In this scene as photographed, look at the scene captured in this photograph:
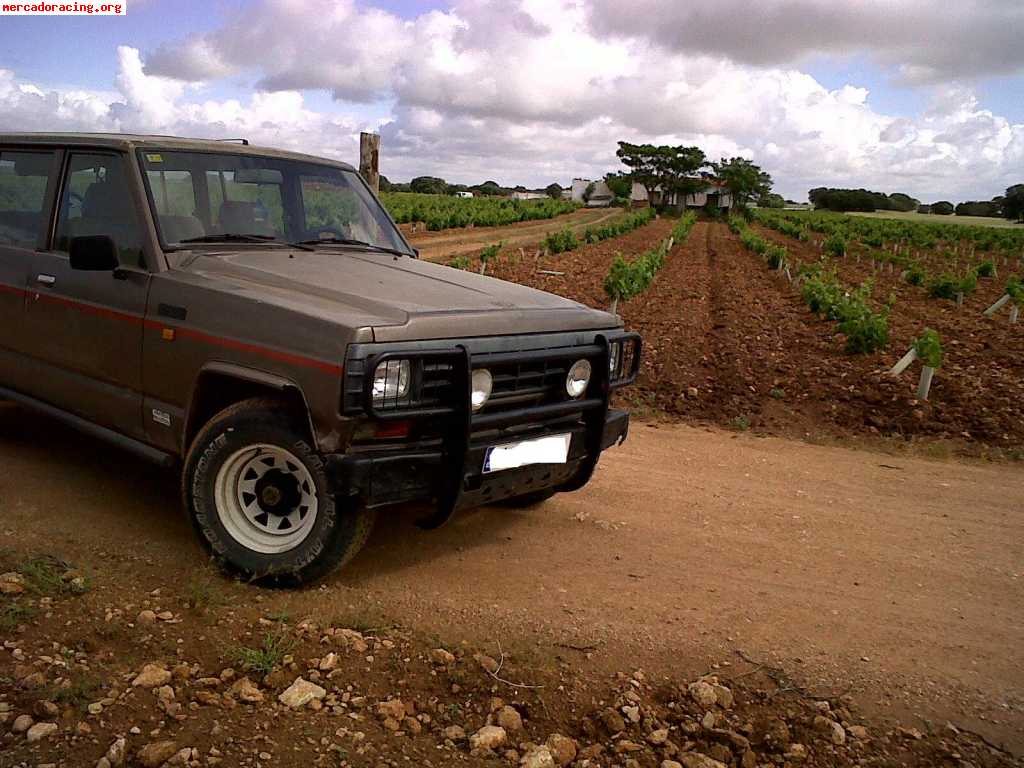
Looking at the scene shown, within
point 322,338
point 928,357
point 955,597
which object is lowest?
point 955,597

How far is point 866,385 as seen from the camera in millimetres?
8609

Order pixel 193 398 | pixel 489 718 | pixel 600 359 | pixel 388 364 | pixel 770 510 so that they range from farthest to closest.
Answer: pixel 770 510 → pixel 600 359 → pixel 193 398 → pixel 388 364 → pixel 489 718

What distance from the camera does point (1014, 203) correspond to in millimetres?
70438

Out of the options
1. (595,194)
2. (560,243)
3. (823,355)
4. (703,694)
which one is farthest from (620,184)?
(703,694)

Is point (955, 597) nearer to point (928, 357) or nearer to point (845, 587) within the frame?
point (845, 587)

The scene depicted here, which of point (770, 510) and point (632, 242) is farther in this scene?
point (632, 242)

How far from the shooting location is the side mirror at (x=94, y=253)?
399 centimetres

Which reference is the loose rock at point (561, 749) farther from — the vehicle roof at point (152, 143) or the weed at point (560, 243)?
the weed at point (560, 243)

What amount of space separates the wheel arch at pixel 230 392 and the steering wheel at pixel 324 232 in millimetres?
1171

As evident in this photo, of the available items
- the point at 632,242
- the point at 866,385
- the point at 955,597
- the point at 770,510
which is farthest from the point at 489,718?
the point at 632,242

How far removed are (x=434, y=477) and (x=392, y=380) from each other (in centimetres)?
46

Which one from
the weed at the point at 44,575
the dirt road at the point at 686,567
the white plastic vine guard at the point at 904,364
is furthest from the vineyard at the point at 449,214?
the weed at the point at 44,575

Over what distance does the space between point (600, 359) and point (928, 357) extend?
5.98 metres

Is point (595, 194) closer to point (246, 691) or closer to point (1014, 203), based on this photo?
point (1014, 203)
